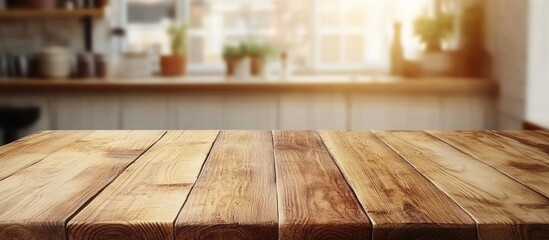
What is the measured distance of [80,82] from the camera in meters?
4.00

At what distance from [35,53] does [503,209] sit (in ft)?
13.1

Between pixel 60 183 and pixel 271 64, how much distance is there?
3.38 m

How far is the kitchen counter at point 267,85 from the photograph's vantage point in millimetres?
3986

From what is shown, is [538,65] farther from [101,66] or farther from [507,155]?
[101,66]

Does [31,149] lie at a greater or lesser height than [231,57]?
lesser

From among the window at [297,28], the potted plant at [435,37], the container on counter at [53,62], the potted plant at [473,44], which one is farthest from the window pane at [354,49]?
the container on counter at [53,62]

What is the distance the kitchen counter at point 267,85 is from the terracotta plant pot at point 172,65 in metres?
0.48

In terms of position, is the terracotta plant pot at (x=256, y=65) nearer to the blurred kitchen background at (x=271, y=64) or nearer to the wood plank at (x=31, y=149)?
the blurred kitchen background at (x=271, y=64)

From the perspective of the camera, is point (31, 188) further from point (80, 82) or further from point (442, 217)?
point (80, 82)

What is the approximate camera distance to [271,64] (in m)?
4.62

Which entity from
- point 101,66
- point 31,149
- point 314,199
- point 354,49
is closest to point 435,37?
point 354,49

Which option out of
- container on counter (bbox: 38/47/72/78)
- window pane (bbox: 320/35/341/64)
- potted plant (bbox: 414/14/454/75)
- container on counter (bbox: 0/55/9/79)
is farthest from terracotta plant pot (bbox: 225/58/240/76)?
container on counter (bbox: 0/55/9/79)


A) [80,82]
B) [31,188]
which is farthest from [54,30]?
[31,188]

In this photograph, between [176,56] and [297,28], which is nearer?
[176,56]
